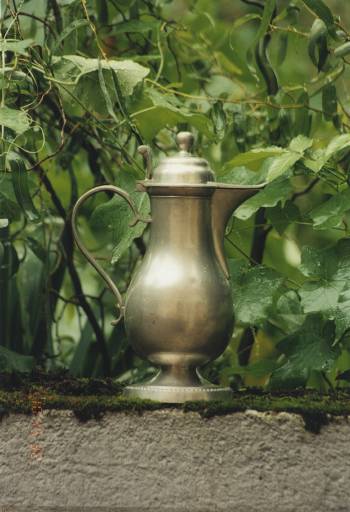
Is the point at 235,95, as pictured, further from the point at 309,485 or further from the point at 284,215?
the point at 309,485

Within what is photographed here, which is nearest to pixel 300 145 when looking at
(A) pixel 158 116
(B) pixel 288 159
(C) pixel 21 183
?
(B) pixel 288 159

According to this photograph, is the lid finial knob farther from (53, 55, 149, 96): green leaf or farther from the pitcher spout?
(53, 55, 149, 96): green leaf

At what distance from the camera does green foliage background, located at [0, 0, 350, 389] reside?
1.86m

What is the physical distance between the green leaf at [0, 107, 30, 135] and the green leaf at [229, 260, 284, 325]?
0.42m

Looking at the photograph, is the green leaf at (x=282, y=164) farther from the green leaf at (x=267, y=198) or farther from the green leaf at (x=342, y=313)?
the green leaf at (x=342, y=313)

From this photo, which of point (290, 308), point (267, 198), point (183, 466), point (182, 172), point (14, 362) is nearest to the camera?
point (183, 466)

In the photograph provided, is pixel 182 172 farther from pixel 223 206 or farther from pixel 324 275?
pixel 324 275

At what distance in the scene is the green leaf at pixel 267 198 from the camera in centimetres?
187

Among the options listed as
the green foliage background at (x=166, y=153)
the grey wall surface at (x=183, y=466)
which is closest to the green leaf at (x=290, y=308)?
the green foliage background at (x=166, y=153)

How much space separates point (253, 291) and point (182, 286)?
0.96ft

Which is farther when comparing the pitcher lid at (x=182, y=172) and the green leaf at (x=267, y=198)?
the green leaf at (x=267, y=198)

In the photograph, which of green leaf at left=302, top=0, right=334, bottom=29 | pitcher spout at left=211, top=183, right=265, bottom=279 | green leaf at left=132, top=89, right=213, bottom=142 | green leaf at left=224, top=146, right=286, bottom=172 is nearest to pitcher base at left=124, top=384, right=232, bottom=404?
pitcher spout at left=211, top=183, right=265, bottom=279

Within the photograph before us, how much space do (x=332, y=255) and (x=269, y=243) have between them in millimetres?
677

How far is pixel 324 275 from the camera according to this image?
1.83 metres
